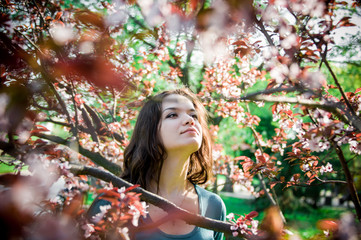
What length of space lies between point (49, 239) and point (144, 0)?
85 centimetres

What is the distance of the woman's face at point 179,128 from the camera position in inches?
52.8

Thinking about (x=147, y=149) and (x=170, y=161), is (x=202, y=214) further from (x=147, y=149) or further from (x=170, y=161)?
(x=147, y=149)

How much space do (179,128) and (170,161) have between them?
0.75 ft

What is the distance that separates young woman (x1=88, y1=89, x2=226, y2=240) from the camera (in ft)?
Result: 4.42

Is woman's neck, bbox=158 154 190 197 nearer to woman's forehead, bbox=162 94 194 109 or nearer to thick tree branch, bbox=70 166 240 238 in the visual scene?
Result: woman's forehead, bbox=162 94 194 109

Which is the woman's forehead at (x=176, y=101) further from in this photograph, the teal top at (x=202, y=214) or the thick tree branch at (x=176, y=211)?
the thick tree branch at (x=176, y=211)

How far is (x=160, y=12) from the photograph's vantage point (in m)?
0.86

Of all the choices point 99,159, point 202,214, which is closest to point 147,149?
point 202,214

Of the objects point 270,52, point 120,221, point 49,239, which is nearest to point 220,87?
point 270,52

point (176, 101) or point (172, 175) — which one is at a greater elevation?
point (176, 101)

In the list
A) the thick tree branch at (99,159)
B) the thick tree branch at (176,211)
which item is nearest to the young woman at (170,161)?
the thick tree branch at (176,211)

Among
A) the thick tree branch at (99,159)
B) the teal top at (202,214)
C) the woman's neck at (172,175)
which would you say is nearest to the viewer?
the teal top at (202,214)

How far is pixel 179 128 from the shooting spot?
1.38 metres

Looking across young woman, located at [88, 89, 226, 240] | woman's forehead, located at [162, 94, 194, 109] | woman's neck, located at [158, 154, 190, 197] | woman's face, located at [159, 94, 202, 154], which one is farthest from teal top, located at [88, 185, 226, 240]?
woman's forehead, located at [162, 94, 194, 109]
